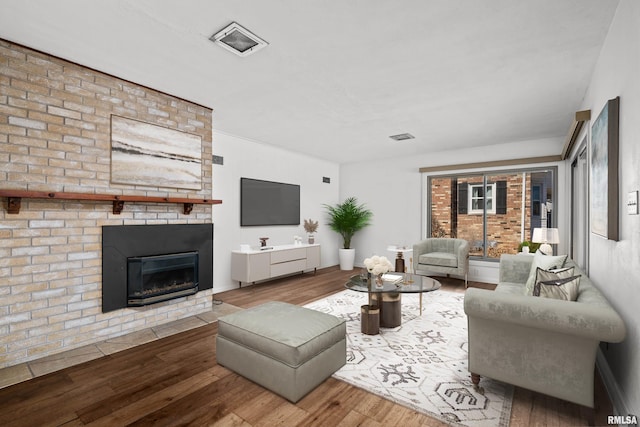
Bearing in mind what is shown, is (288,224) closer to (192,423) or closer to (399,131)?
(399,131)

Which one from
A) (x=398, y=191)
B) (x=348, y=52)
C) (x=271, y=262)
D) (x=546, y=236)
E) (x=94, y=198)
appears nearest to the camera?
(x=348, y=52)

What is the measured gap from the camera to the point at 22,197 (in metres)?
2.52

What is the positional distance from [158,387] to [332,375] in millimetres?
1271

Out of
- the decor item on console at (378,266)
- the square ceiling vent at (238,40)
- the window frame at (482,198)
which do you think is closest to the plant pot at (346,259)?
the window frame at (482,198)

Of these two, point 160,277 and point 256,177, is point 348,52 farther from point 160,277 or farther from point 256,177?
point 256,177

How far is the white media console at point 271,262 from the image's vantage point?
198 inches

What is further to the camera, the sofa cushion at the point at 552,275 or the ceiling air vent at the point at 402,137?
the ceiling air vent at the point at 402,137

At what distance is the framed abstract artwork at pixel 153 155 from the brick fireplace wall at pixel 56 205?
9cm

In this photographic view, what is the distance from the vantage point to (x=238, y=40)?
2449mm

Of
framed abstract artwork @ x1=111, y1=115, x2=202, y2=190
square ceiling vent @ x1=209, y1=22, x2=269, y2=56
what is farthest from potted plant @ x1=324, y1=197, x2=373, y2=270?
square ceiling vent @ x1=209, y1=22, x2=269, y2=56

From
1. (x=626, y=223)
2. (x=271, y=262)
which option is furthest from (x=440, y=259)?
(x=626, y=223)

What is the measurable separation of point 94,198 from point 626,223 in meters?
4.05

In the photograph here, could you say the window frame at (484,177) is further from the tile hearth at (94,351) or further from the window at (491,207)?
the tile hearth at (94,351)

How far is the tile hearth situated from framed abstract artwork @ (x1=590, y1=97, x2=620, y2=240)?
3757 millimetres
